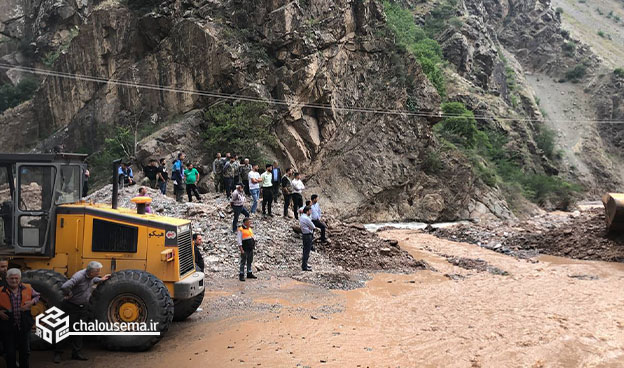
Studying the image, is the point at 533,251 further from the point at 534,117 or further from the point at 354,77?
the point at 534,117

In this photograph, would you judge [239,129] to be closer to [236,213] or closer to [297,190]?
[297,190]

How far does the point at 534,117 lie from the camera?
59.2m

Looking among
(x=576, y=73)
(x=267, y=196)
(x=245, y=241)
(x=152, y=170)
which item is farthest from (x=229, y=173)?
(x=576, y=73)

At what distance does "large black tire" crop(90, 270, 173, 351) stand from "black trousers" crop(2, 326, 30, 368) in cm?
104

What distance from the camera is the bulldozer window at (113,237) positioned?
705cm

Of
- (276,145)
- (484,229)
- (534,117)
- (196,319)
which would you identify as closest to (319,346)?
(196,319)

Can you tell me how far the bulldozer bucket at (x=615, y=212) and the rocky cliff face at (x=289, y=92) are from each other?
1551 centimetres

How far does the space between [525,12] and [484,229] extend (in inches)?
2519

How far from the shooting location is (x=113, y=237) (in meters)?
7.07

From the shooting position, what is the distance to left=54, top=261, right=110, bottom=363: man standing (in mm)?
6258

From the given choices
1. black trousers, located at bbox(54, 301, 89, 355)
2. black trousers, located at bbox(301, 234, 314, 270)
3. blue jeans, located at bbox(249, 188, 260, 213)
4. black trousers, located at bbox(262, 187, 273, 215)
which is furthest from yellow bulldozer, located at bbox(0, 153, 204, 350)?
black trousers, located at bbox(262, 187, 273, 215)

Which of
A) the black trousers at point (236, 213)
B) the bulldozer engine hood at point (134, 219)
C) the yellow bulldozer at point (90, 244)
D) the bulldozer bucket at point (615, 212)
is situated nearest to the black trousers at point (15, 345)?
the yellow bulldozer at point (90, 244)

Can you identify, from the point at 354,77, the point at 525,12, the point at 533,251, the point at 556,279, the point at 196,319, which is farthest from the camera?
the point at 525,12

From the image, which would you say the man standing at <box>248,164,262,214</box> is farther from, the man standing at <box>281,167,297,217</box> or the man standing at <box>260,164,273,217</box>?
the man standing at <box>281,167,297,217</box>
